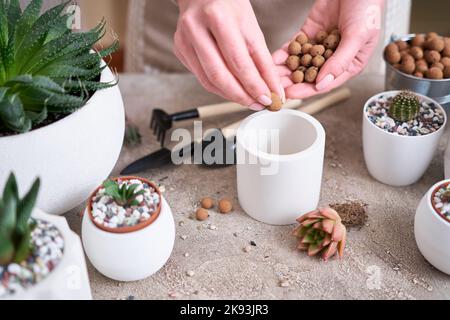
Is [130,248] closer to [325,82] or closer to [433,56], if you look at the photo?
[325,82]

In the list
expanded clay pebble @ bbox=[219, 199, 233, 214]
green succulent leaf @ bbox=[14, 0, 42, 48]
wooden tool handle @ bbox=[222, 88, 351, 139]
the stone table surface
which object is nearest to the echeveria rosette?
the stone table surface

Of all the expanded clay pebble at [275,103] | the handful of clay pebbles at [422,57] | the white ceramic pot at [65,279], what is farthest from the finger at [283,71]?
the white ceramic pot at [65,279]

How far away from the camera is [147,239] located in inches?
30.4

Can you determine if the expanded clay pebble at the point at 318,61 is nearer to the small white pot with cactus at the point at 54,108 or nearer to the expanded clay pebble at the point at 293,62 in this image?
the expanded clay pebble at the point at 293,62

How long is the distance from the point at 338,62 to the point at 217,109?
27 centimetres

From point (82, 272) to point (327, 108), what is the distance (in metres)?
0.69

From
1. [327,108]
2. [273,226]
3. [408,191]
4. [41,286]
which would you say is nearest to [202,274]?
[273,226]

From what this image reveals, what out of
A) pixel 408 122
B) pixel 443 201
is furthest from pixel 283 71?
pixel 443 201

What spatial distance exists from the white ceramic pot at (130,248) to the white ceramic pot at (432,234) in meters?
0.37

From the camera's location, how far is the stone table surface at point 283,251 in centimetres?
83

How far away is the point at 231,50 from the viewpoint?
2.95 ft

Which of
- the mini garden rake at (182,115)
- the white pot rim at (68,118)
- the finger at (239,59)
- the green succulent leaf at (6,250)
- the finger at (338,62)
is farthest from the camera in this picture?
the mini garden rake at (182,115)

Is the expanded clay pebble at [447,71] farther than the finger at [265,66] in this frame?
Yes

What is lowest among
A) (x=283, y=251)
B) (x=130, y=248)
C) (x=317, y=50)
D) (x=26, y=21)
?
(x=283, y=251)
